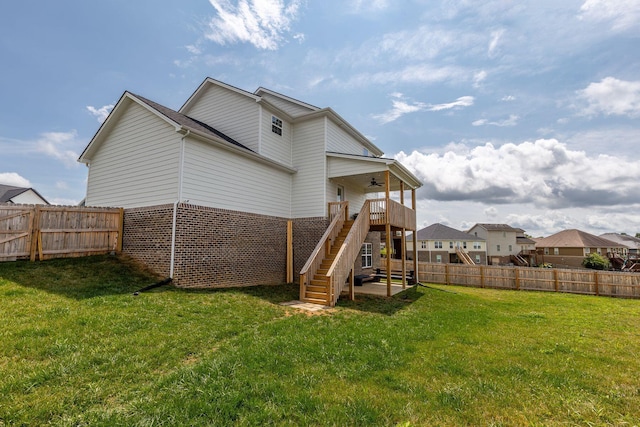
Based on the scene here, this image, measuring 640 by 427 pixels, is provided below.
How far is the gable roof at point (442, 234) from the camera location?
1665 inches

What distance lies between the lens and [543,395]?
382 cm

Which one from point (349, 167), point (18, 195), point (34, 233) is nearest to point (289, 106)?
point (349, 167)

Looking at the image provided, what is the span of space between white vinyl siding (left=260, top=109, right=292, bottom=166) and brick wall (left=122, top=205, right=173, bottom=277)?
205 inches

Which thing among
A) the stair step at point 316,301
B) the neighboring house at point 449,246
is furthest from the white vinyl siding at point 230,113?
the neighboring house at point 449,246

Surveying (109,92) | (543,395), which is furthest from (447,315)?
(109,92)

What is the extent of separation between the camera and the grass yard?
10.7 ft

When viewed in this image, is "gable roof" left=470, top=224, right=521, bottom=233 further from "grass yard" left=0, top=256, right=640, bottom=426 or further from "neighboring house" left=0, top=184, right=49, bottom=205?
"neighboring house" left=0, top=184, right=49, bottom=205

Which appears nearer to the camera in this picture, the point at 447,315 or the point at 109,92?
the point at 447,315

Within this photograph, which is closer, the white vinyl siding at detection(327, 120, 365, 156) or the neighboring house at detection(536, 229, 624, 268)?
the white vinyl siding at detection(327, 120, 365, 156)

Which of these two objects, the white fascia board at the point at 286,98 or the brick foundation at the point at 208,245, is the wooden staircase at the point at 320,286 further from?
the white fascia board at the point at 286,98

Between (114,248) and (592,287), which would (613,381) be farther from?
(592,287)

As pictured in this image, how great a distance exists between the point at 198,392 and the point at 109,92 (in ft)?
43.9

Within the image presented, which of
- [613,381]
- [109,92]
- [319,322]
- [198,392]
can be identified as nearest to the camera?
[198,392]

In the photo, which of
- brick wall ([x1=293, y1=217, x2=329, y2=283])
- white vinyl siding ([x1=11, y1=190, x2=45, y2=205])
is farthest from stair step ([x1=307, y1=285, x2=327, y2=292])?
white vinyl siding ([x1=11, y1=190, x2=45, y2=205])
